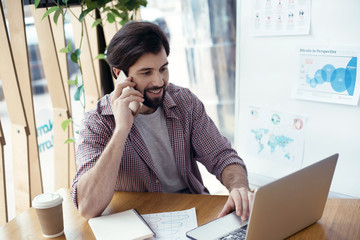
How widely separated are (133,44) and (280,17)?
128 centimetres

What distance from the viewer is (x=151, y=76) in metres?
1.60

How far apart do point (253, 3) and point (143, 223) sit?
1871 millimetres

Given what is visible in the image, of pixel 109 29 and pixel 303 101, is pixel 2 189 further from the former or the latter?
pixel 303 101

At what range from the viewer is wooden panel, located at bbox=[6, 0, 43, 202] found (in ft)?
6.41

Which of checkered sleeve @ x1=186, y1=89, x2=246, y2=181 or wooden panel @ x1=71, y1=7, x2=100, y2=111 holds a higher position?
wooden panel @ x1=71, y1=7, x2=100, y2=111

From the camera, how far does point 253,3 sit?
2.56m

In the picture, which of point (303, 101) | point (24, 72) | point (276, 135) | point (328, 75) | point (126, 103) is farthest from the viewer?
point (276, 135)

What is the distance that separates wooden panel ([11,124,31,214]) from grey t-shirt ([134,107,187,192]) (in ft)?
2.36

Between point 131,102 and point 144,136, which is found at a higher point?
point 131,102

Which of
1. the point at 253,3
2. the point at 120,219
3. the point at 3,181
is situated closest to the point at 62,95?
the point at 3,181

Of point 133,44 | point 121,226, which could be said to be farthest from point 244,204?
point 133,44

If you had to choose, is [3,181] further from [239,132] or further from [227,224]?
[239,132]

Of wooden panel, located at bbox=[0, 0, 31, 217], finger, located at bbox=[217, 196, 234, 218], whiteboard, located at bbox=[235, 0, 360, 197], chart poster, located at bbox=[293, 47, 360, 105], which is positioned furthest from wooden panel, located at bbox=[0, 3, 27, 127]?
chart poster, located at bbox=[293, 47, 360, 105]

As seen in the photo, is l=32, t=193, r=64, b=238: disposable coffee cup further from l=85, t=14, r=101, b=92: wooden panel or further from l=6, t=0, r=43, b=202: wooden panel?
l=85, t=14, r=101, b=92: wooden panel
